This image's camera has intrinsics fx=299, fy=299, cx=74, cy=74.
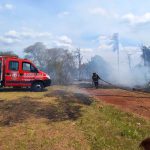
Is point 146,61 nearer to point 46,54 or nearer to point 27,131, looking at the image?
point 46,54

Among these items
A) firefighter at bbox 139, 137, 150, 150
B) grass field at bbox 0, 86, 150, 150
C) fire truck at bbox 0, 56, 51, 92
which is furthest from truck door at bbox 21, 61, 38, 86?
firefighter at bbox 139, 137, 150, 150

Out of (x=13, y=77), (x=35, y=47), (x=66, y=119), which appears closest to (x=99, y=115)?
(x=66, y=119)

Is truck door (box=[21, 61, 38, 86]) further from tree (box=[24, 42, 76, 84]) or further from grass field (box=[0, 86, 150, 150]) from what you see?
tree (box=[24, 42, 76, 84])

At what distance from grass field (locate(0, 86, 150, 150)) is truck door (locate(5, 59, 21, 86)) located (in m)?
5.62

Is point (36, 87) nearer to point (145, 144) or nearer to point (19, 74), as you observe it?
point (19, 74)

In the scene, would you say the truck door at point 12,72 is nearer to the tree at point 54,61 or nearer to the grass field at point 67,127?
the grass field at point 67,127

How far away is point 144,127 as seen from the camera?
11008mm

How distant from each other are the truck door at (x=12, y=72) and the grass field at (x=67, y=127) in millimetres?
5619

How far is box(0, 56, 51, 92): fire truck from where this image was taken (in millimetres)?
19625

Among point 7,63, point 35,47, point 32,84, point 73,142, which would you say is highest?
point 35,47

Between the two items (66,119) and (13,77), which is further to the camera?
(13,77)

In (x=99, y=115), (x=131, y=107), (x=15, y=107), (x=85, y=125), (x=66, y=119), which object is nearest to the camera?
(x=85, y=125)

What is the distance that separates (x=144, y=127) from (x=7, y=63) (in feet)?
37.6

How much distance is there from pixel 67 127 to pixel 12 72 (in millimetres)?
10282
